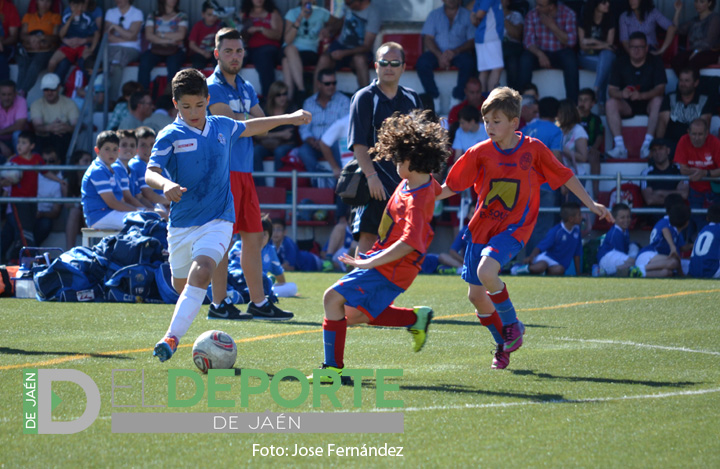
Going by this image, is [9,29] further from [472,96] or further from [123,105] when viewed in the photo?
[472,96]

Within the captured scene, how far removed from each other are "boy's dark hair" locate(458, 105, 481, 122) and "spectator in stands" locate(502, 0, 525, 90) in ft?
4.36

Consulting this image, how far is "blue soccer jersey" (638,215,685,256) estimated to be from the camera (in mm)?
13797

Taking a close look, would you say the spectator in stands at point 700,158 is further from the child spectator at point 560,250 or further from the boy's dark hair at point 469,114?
the boy's dark hair at point 469,114

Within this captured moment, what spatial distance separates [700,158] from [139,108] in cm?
903

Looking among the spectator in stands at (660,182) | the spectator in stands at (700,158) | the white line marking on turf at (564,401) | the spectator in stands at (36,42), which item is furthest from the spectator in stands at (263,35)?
the white line marking on turf at (564,401)

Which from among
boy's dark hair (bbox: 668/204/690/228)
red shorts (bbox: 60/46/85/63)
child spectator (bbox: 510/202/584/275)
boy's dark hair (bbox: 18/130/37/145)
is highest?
red shorts (bbox: 60/46/85/63)

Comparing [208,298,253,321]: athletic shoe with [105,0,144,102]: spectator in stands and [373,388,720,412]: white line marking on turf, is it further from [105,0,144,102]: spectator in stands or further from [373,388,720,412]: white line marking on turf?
[105,0,144,102]: spectator in stands

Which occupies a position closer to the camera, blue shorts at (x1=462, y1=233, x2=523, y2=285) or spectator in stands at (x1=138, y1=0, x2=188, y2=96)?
blue shorts at (x1=462, y1=233, x2=523, y2=285)

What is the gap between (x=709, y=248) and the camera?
43.2ft

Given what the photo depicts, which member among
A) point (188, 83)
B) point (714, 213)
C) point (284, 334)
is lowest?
point (284, 334)

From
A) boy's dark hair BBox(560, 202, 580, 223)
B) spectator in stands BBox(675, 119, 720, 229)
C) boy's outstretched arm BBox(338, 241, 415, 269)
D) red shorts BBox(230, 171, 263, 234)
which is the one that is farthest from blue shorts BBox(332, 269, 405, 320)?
spectator in stands BBox(675, 119, 720, 229)

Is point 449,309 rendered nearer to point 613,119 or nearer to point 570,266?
point 570,266

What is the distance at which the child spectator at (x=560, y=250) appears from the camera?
46.1ft

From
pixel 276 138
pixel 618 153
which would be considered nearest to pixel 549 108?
pixel 618 153
